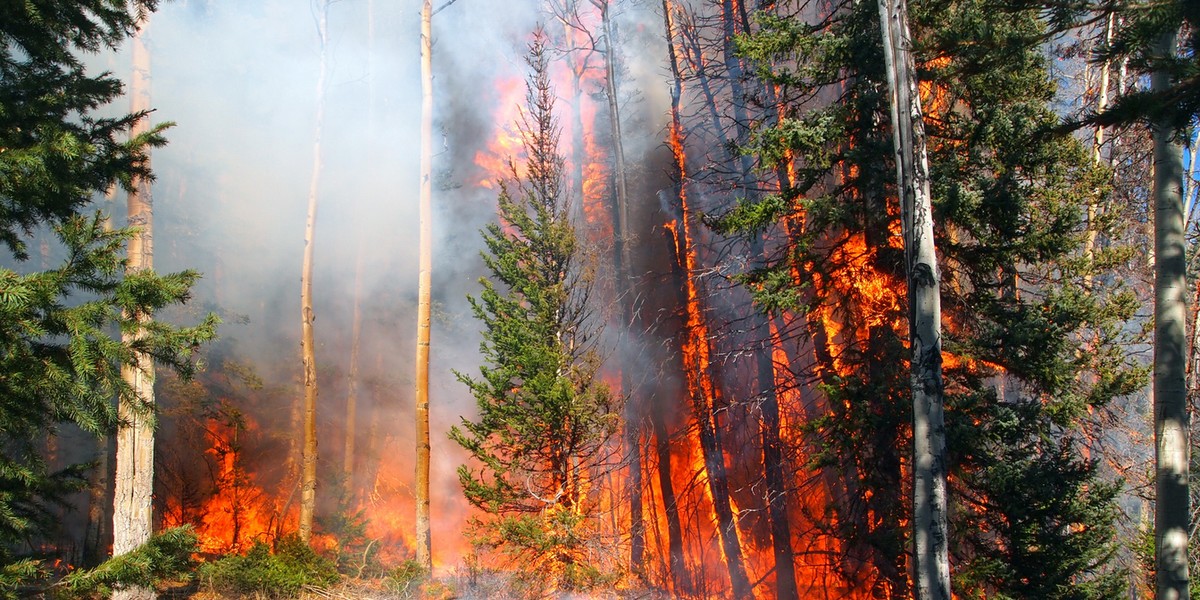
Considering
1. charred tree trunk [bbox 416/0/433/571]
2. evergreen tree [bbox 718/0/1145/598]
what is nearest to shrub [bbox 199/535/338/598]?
charred tree trunk [bbox 416/0/433/571]

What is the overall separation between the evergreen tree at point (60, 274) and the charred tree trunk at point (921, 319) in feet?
21.4

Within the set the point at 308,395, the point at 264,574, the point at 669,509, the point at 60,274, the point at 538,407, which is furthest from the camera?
the point at 669,509

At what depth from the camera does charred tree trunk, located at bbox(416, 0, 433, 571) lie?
13.4 m

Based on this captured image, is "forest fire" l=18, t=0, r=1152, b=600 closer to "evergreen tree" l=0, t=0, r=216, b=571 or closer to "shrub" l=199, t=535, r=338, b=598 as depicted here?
"evergreen tree" l=0, t=0, r=216, b=571

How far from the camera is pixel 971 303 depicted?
28.6 feet

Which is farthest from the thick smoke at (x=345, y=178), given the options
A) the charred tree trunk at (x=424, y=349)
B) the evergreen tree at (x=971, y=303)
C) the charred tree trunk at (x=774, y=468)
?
the evergreen tree at (x=971, y=303)

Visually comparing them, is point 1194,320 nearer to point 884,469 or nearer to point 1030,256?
point 1030,256

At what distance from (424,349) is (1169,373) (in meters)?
11.5

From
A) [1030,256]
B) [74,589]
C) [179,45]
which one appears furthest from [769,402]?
[179,45]

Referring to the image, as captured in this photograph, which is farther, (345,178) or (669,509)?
(345,178)

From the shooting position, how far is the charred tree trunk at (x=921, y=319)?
6736 millimetres

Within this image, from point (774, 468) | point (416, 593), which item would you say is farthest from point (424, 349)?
point (774, 468)

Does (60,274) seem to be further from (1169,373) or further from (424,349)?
(1169,373)

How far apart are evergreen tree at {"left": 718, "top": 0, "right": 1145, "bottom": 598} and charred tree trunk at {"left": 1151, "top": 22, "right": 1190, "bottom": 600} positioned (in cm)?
110
